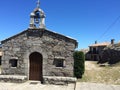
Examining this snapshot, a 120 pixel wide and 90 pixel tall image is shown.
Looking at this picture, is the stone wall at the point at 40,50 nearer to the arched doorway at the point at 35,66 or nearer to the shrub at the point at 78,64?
the arched doorway at the point at 35,66

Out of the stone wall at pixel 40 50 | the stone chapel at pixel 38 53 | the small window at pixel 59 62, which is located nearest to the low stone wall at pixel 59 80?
the stone chapel at pixel 38 53

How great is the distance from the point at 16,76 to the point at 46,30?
15.3ft

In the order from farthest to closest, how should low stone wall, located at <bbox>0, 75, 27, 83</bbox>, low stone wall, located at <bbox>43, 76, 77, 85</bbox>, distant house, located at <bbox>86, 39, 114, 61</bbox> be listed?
1. distant house, located at <bbox>86, 39, 114, 61</bbox>
2. low stone wall, located at <bbox>0, 75, 27, 83</bbox>
3. low stone wall, located at <bbox>43, 76, 77, 85</bbox>

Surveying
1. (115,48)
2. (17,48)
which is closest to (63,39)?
(17,48)

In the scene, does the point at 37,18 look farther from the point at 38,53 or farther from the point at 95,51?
the point at 95,51

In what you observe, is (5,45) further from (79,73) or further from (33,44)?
(79,73)

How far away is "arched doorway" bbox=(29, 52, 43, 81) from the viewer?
15477 millimetres

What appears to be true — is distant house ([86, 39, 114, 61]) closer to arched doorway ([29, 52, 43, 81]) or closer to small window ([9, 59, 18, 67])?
arched doorway ([29, 52, 43, 81])

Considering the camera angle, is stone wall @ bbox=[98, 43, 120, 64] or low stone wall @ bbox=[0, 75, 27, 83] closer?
low stone wall @ bbox=[0, 75, 27, 83]

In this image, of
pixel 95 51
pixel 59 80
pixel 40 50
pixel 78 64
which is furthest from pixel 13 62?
pixel 95 51

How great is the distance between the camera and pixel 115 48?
39.1m

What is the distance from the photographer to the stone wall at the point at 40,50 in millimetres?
15117

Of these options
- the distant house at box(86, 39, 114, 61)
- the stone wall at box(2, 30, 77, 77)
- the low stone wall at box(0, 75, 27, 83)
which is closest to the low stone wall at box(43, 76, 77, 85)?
the stone wall at box(2, 30, 77, 77)

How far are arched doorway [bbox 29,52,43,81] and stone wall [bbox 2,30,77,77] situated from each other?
363mm
